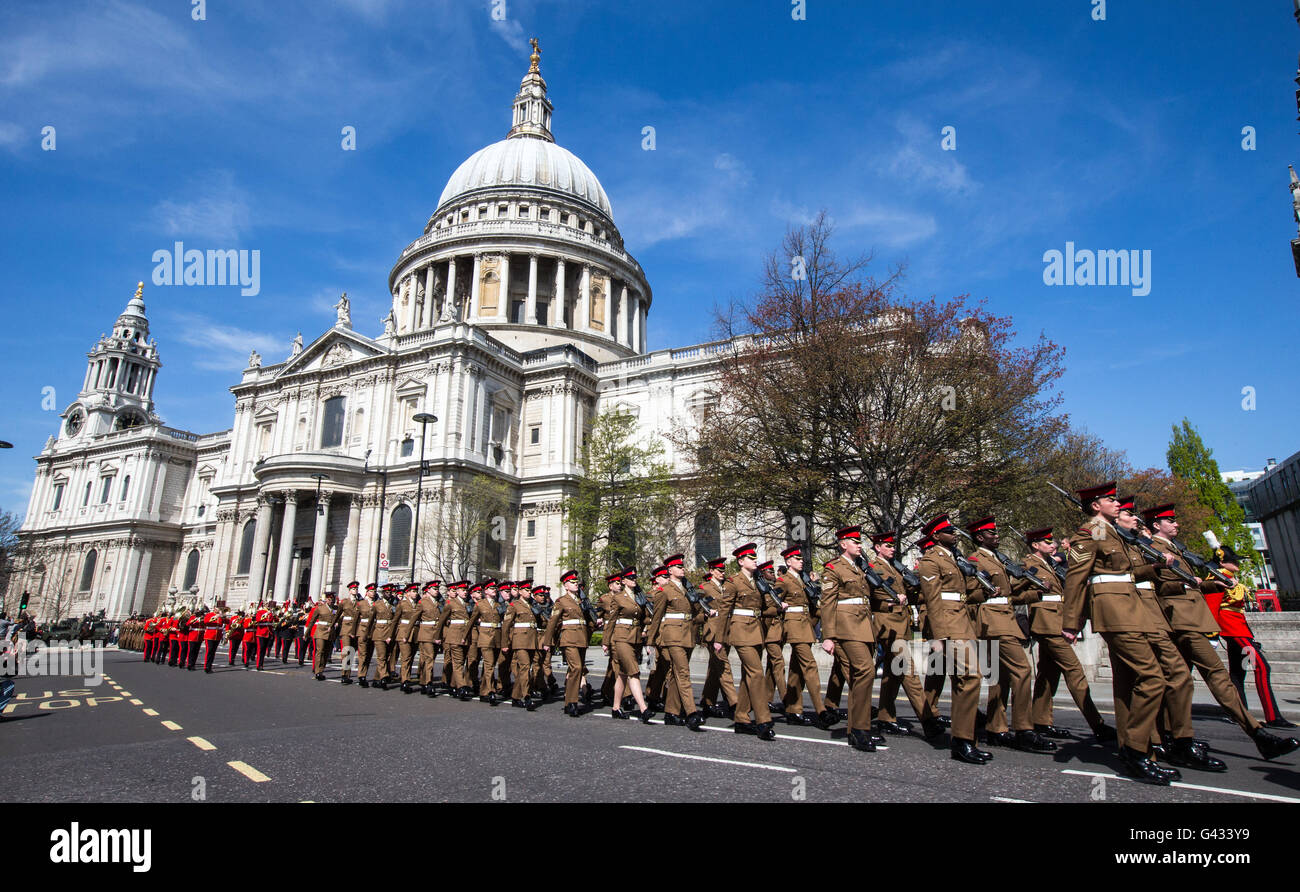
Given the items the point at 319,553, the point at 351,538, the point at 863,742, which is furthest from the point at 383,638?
the point at 351,538

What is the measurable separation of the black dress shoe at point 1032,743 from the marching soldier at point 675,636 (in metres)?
3.74

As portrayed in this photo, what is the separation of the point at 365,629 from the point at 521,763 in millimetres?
11366

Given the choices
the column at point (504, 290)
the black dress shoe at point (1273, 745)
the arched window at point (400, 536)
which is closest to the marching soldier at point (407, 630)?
the black dress shoe at point (1273, 745)

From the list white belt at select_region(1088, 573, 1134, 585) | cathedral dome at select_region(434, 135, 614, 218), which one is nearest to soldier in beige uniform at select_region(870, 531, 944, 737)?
white belt at select_region(1088, 573, 1134, 585)

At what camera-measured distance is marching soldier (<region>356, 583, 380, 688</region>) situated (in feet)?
54.7

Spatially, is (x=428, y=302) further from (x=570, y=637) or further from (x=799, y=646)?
(x=799, y=646)

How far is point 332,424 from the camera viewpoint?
4638 centimetres

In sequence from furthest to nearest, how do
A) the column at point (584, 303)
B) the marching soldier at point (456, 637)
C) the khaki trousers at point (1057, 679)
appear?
the column at point (584, 303), the marching soldier at point (456, 637), the khaki trousers at point (1057, 679)

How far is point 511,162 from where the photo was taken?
6588cm

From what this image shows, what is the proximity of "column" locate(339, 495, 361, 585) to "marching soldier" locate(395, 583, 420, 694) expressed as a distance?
27.0 metres

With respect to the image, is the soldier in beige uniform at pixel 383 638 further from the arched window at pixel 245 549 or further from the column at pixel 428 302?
the column at pixel 428 302

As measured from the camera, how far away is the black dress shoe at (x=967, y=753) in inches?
269

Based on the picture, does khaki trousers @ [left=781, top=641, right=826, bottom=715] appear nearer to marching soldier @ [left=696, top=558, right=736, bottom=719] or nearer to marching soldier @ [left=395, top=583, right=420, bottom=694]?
marching soldier @ [left=696, top=558, right=736, bottom=719]

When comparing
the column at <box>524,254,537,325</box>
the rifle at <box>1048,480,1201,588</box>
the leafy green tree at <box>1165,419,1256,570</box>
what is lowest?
the rifle at <box>1048,480,1201,588</box>
